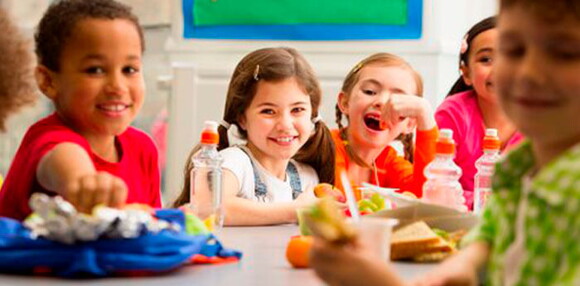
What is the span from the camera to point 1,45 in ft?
5.84

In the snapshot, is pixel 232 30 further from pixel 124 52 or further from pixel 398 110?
pixel 124 52

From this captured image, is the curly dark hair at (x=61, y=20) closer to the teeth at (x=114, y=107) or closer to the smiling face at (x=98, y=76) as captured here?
the smiling face at (x=98, y=76)

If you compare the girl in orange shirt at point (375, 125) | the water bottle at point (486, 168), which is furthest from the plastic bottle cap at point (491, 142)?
the girl in orange shirt at point (375, 125)

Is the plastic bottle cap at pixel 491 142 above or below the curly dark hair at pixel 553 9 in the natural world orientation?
below

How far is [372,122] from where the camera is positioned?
2.74 m

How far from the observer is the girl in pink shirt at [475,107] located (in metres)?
2.73

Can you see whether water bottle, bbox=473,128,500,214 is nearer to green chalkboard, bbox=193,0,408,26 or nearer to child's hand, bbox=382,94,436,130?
child's hand, bbox=382,94,436,130

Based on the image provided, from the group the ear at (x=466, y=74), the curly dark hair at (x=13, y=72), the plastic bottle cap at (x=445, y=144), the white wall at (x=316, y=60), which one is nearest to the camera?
the curly dark hair at (x=13, y=72)

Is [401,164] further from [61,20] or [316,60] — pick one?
[61,20]

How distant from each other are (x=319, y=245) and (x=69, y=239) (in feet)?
1.51

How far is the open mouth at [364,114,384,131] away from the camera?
273cm

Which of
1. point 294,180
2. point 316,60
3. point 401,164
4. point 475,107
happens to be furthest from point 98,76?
point 316,60

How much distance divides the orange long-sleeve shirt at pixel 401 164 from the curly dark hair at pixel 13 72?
1014 mm

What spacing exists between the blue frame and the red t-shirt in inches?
73.2
